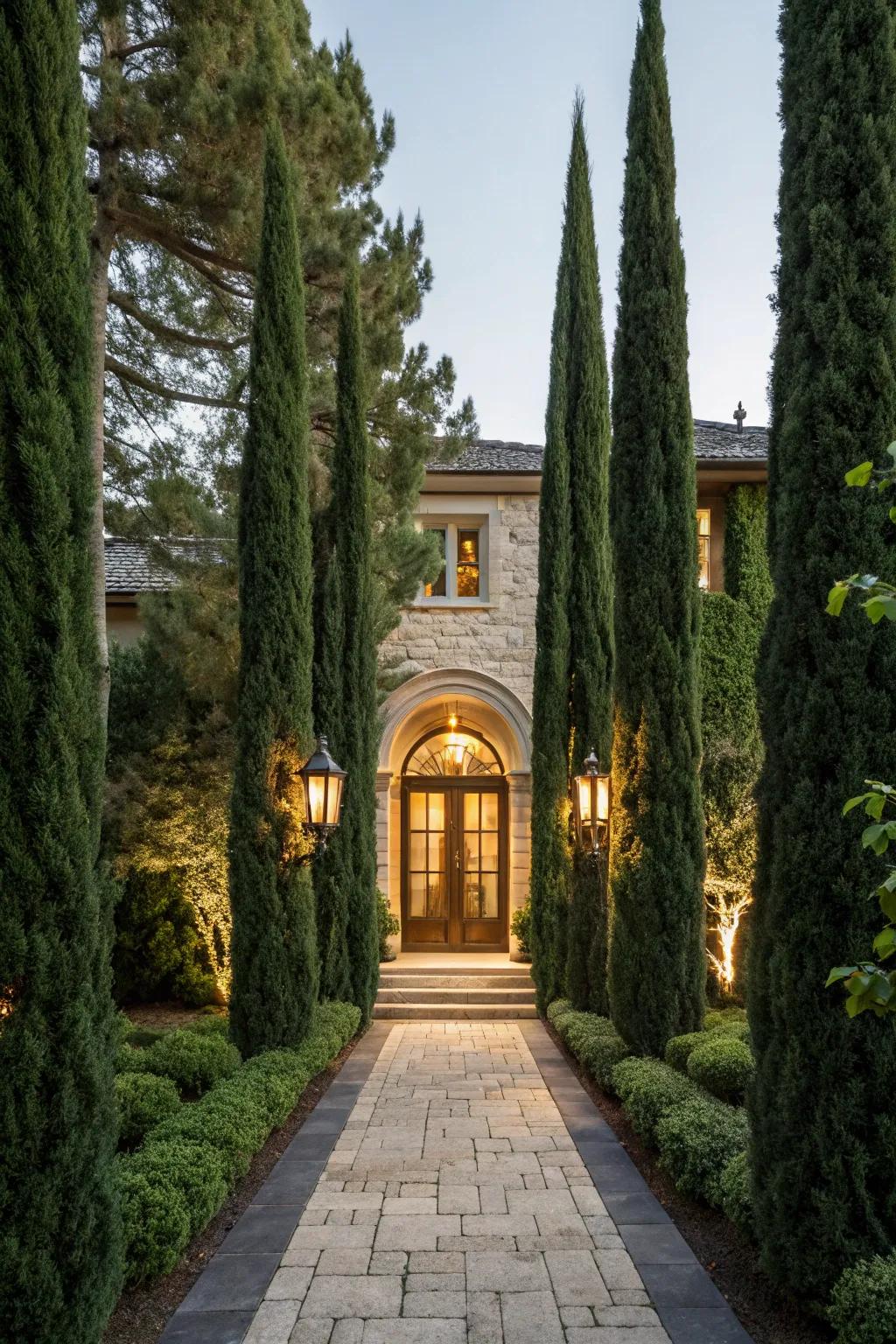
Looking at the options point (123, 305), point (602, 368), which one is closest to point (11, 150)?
point (123, 305)

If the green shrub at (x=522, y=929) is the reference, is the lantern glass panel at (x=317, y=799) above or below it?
above

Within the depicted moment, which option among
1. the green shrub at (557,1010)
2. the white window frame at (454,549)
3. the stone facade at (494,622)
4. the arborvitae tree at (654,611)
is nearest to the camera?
the arborvitae tree at (654,611)

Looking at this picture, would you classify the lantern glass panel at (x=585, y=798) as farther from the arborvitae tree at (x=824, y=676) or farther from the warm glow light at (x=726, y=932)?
the arborvitae tree at (x=824, y=676)

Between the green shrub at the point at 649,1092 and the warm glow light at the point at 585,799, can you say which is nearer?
the green shrub at the point at 649,1092

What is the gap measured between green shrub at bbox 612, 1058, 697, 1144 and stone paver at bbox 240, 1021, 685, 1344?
32cm

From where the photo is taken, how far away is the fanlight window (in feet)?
49.1

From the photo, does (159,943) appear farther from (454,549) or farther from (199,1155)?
(454,549)

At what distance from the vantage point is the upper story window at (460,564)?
571 inches

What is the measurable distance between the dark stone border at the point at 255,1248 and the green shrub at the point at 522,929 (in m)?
6.25

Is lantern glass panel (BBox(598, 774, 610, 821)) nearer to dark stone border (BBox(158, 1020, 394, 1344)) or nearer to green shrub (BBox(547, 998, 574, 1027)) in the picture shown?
green shrub (BBox(547, 998, 574, 1027))

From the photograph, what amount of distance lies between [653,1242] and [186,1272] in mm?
2267

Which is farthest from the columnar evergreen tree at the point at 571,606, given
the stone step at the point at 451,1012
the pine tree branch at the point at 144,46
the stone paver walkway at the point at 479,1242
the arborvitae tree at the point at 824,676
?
the arborvitae tree at the point at 824,676

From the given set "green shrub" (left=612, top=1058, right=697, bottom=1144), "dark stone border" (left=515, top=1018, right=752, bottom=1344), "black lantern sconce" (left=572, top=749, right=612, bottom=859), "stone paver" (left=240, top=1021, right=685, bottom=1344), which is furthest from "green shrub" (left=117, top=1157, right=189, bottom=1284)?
"black lantern sconce" (left=572, top=749, right=612, bottom=859)

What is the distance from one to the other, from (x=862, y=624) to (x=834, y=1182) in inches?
85.5
